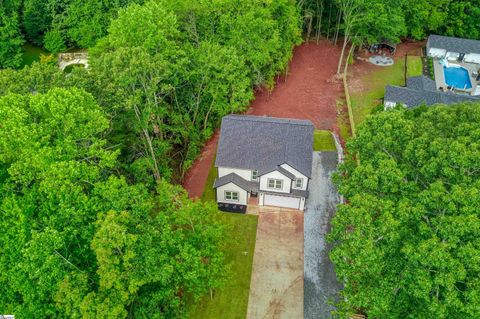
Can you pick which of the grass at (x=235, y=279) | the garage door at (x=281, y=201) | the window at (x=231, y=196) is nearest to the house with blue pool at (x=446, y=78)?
the garage door at (x=281, y=201)

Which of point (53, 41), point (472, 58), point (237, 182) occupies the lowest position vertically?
point (237, 182)

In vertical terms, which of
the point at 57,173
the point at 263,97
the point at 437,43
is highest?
the point at 57,173

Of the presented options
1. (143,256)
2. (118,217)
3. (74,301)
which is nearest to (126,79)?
(118,217)

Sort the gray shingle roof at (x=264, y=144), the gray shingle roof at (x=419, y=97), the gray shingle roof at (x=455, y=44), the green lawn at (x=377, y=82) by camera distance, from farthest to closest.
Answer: the gray shingle roof at (x=455, y=44)
the green lawn at (x=377, y=82)
the gray shingle roof at (x=419, y=97)
the gray shingle roof at (x=264, y=144)

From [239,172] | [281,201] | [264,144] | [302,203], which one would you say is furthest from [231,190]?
[302,203]

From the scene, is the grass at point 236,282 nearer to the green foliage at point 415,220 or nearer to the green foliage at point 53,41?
the green foliage at point 415,220

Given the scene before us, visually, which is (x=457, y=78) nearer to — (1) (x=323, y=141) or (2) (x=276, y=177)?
→ (1) (x=323, y=141)

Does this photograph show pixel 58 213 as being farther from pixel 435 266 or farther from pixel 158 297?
pixel 435 266
